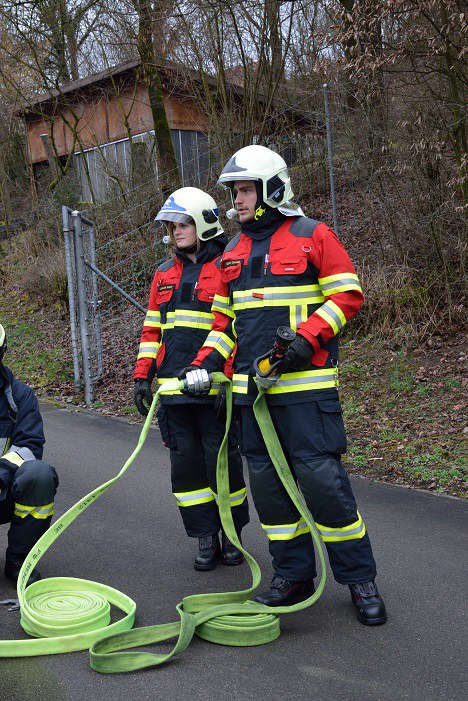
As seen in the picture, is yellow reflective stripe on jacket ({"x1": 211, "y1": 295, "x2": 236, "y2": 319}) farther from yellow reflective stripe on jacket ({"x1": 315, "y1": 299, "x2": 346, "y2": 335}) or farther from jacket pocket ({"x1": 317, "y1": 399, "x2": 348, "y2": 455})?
jacket pocket ({"x1": 317, "y1": 399, "x2": 348, "y2": 455})

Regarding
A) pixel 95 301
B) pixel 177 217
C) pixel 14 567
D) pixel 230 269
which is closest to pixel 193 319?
pixel 177 217

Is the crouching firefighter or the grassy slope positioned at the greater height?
the crouching firefighter

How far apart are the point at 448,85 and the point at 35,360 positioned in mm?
7505

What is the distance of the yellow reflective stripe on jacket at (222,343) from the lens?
14.6ft

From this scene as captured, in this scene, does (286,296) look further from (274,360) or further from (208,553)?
(208,553)

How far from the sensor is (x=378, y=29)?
9.25m

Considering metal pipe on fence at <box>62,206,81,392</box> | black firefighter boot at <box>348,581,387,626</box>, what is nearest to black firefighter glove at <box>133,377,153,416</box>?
black firefighter boot at <box>348,581,387,626</box>

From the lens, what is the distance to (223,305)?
14.4 ft

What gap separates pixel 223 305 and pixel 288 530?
1.22 meters

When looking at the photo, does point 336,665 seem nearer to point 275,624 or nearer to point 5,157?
point 275,624

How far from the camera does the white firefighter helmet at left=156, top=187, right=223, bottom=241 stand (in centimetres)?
474

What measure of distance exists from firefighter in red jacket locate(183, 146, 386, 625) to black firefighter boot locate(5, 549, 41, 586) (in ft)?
4.45

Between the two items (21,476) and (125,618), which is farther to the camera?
(21,476)

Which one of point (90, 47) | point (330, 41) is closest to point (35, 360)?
point (330, 41)
